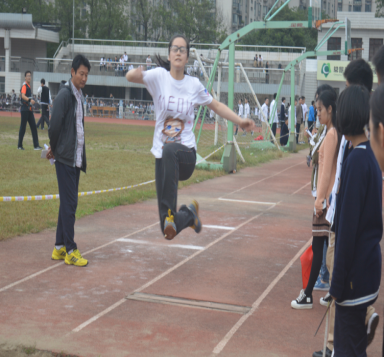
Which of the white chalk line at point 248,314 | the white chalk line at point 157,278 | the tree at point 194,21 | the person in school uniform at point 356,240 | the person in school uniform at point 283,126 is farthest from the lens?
the tree at point 194,21

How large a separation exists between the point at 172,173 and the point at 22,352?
1782 millimetres

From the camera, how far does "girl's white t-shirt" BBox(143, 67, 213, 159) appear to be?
15.0ft

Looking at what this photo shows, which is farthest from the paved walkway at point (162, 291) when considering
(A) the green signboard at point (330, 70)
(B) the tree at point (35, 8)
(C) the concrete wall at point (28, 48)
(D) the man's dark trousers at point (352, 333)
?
(B) the tree at point (35, 8)

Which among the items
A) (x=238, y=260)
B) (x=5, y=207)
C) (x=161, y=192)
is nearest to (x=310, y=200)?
(x=238, y=260)

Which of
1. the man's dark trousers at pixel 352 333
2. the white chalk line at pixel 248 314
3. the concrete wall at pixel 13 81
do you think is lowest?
the white chalk line at pixel 248 314

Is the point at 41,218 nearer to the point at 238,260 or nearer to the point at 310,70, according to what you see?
the point at 238,260

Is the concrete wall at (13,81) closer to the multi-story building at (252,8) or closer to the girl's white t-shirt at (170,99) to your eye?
the multi-story building at (252,8)

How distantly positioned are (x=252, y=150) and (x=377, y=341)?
1639 centimetres

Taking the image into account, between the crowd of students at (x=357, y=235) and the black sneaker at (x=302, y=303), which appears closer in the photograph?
the crowd of students at (x=357, y=235)

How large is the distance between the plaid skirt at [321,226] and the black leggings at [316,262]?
5 cm

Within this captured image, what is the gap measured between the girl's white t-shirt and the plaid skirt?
129cm

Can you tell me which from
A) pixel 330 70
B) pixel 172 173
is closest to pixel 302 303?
pixel 172 173

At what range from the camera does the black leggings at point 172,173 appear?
177 inches

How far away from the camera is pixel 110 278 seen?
212 inches
